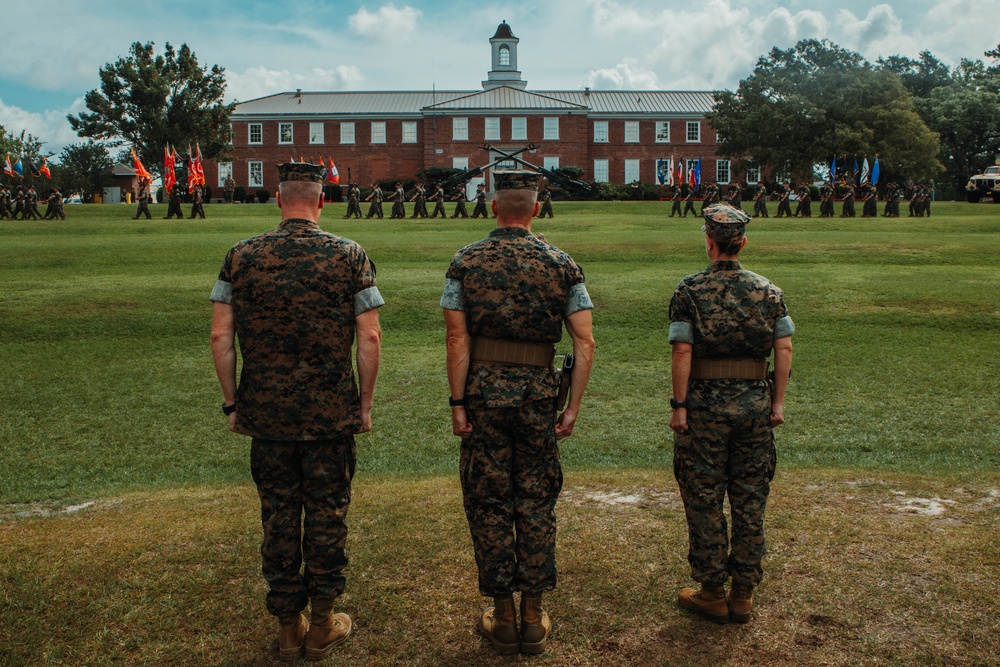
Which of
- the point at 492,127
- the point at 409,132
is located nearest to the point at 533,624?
the point at 492,127

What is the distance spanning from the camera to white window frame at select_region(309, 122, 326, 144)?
212 ft

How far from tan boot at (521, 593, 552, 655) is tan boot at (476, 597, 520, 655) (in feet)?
0.14

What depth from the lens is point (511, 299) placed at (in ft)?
12.9

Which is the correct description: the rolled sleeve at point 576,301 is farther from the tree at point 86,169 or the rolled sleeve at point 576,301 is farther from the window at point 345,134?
the tree at point 86,169

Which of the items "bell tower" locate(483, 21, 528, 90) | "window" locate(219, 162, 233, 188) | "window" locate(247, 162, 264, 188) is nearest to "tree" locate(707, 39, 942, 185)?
"bell tower" locate(483, 21, 528, 90)

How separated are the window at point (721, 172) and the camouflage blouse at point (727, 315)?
2520 inches

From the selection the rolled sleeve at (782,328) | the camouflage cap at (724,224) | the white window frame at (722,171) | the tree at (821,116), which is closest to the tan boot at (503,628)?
the rolled sleeve at (782,328)

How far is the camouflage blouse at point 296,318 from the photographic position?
381cm

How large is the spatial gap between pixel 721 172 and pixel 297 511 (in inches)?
2572

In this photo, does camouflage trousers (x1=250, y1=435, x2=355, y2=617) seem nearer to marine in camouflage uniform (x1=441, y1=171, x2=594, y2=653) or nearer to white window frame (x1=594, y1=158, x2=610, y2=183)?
marine in camouflage uniform (x1=441, y1=171, x2=594, y2=653)

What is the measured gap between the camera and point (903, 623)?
404 cm

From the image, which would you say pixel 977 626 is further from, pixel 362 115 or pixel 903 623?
pixel 362 115

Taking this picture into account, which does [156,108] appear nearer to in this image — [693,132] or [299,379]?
[693,132]

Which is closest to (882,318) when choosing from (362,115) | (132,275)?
(132,275)
